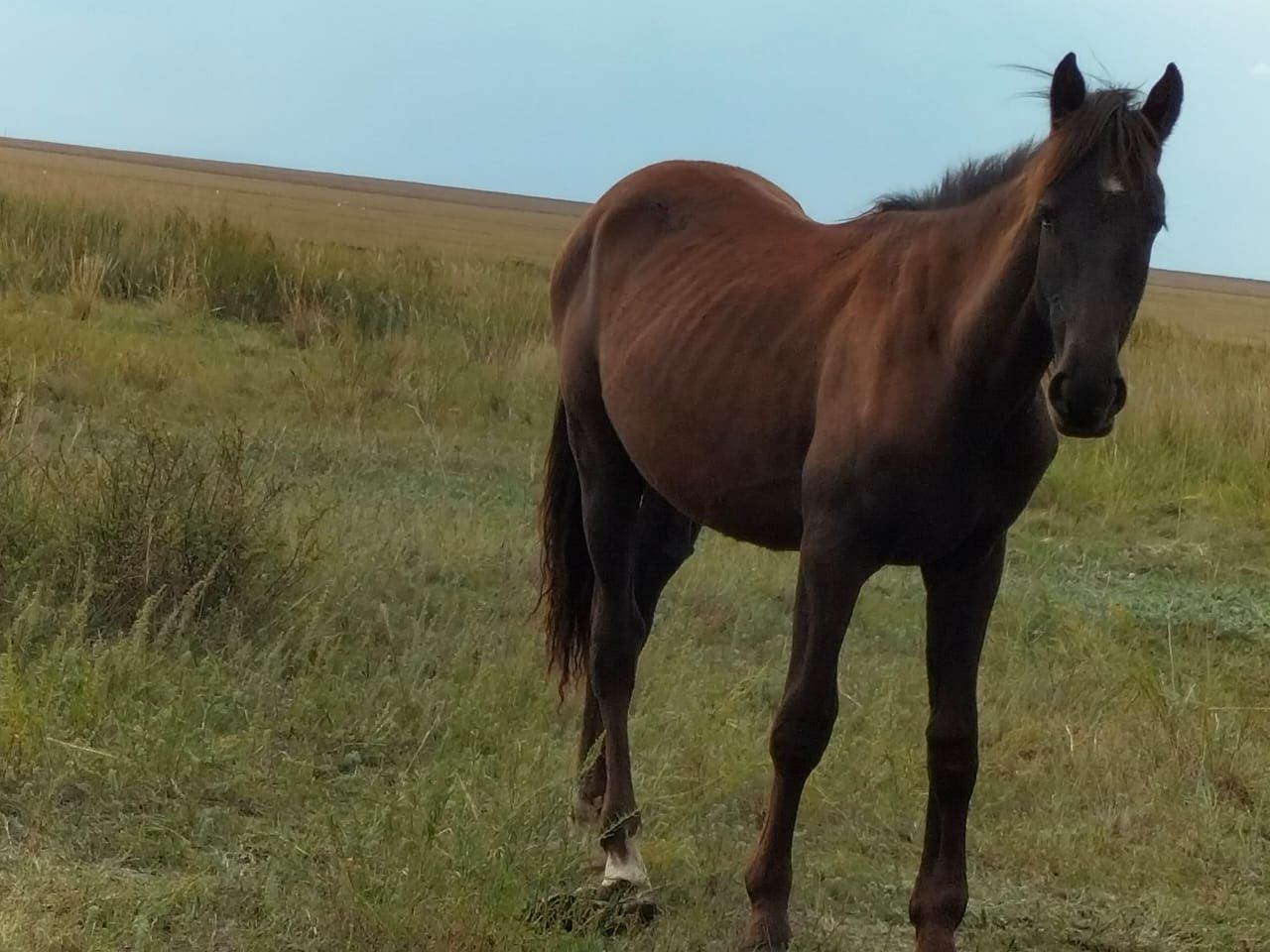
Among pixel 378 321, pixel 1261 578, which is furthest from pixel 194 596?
pixel 378 321

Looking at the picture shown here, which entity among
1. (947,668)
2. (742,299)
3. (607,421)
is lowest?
(947,668)

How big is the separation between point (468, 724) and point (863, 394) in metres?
1.81

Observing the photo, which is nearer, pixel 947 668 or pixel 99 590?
pixel 947 668

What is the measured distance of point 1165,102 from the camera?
8.59 feet

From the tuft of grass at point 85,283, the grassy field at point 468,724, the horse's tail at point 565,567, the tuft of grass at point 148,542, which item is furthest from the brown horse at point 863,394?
the tuft of grass at point 85,283

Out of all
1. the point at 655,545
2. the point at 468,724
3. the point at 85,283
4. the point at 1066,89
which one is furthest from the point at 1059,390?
the point at 85,283

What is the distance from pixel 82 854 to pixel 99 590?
1.55 meters

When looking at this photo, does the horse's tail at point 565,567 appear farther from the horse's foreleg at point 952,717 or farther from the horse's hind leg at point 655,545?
the horse's foreleg at point 952,717

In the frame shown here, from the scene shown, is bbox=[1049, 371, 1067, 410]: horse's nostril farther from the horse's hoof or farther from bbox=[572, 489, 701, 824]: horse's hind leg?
bbox=[572, 489, 701, 824]: horse's hind leg

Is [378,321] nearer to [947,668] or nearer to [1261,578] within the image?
[1261,578]

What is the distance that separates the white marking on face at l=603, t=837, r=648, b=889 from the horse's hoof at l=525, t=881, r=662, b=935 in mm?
24

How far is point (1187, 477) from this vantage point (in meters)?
8.90

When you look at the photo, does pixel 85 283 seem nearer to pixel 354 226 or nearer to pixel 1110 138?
pixel 1110 138

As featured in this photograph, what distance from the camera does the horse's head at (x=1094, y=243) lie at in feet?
7.63
